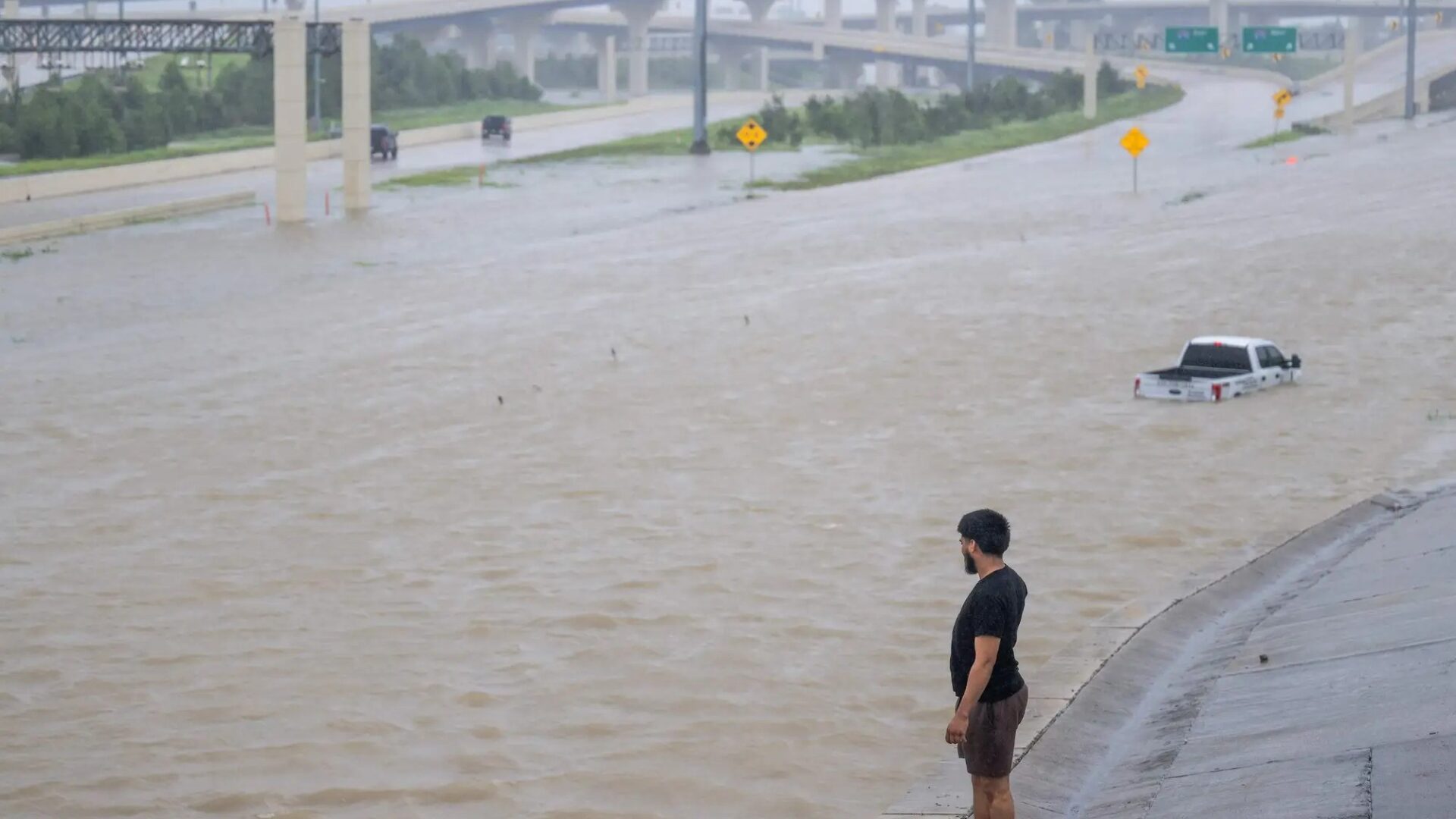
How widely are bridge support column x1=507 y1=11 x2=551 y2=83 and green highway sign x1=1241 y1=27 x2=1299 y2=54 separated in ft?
223

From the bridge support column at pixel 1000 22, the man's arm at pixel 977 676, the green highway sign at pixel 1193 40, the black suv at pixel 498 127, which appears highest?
the bridge support column at pixel 1000 22

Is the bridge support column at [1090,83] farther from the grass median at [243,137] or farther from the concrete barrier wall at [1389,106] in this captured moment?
the grass median at [243,137]

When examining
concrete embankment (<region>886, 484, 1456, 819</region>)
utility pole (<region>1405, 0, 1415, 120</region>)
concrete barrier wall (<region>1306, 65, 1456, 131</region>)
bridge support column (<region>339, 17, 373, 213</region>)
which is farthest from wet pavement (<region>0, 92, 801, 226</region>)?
concrete embankment (<region>886, 484, 1456, 819</region>)

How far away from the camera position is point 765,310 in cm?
3759

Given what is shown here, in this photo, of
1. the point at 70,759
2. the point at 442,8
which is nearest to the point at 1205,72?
the point at 442,8

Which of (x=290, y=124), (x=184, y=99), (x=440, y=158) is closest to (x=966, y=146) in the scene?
(x=440, y=158)

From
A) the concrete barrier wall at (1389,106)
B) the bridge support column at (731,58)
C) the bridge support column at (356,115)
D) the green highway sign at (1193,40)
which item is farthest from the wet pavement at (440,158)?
the bridge support column at (731,58)

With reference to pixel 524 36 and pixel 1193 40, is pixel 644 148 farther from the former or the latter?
pixel 524 36

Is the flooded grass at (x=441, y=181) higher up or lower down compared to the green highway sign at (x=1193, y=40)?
lower down

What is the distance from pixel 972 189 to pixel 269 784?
5458cm

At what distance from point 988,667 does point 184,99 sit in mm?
88672

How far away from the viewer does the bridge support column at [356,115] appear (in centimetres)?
5938

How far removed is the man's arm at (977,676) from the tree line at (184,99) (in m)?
54.9

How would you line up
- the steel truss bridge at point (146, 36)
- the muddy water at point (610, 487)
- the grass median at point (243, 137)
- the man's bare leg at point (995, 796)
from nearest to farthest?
1. the man's bare leg at point (995, 796)
2. the muddy water at point (610, 487)
3. the steel truss bridge at point (146, 36)
4. the grass median at point (243, 137)
